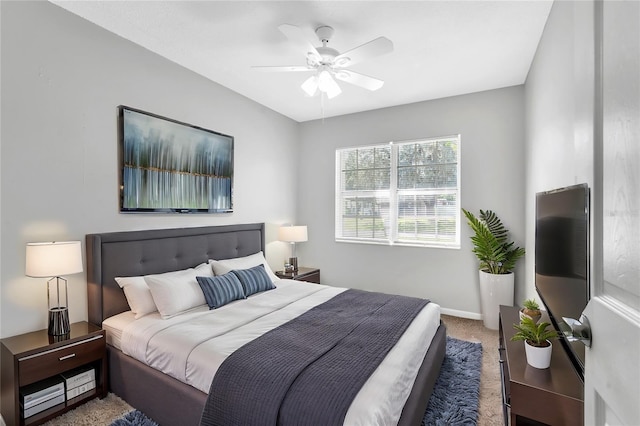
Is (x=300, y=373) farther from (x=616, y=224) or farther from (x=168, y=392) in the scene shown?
(x=616, y=224)

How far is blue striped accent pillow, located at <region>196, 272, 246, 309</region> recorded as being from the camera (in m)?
2.63

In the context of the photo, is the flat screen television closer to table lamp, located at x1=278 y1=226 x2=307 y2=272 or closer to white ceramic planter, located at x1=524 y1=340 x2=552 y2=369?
white ceramic planter, located at x1=524 y1=340 x2=552 y2=369

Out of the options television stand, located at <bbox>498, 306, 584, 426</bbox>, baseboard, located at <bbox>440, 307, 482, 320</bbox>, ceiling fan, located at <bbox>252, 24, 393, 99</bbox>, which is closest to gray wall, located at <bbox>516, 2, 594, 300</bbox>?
baseboard, located at <bbox>440, 307, 482, 320</bbox>

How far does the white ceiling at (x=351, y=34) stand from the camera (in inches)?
87.9

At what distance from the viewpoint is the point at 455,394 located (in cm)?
229

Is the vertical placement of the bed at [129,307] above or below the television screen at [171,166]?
below

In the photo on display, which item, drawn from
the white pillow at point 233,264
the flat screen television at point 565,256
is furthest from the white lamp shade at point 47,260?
the flat screen television at point 565,256

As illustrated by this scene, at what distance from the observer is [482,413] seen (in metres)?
2.12

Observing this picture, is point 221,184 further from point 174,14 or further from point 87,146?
point 174,14

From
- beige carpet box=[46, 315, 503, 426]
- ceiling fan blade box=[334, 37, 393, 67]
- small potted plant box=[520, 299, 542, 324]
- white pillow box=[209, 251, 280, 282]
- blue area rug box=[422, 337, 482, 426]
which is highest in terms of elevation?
ceiling fan blade box=[334, 37, 393, 67]

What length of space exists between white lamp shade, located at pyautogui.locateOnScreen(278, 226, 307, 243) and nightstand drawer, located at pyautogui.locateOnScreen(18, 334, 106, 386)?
2.40 metres

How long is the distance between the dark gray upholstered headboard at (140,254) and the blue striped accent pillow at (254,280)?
1.73ft

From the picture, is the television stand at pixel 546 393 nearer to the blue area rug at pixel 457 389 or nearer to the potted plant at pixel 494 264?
the blue area rug at pixel 457 389

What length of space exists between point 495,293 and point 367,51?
115 inches
